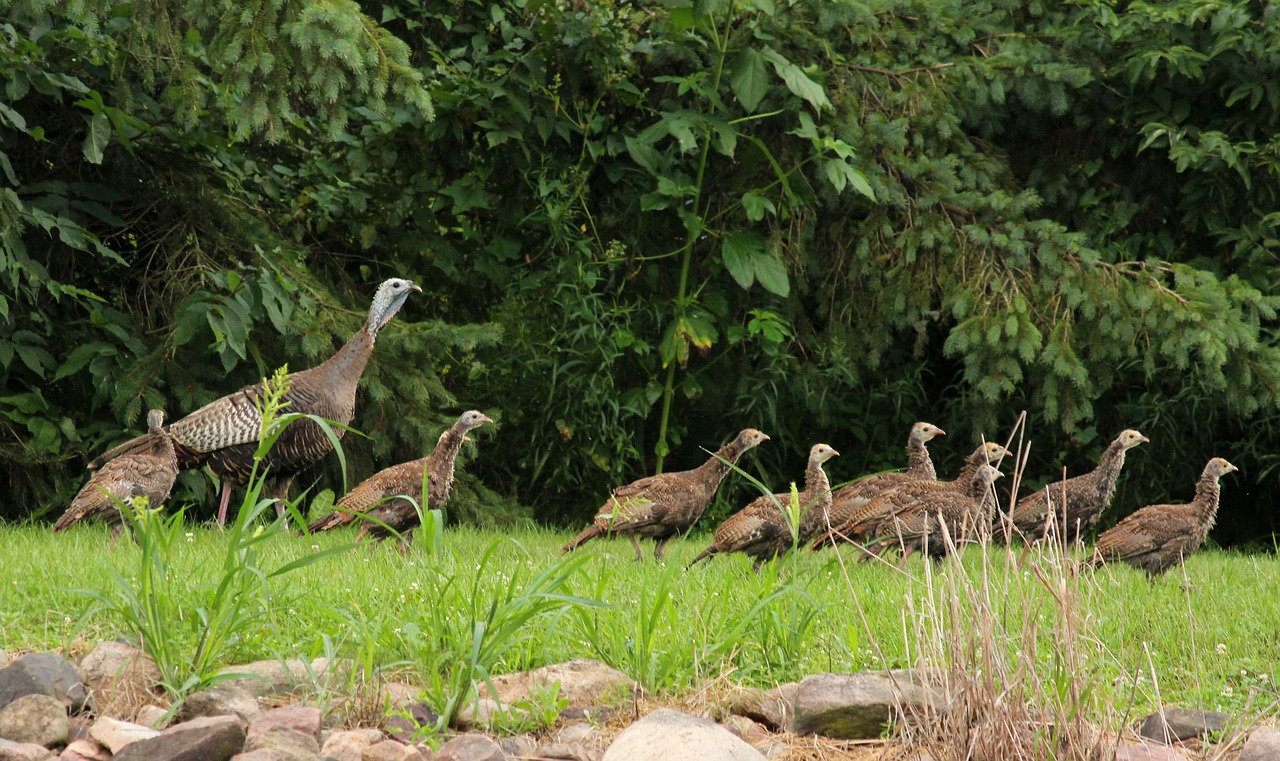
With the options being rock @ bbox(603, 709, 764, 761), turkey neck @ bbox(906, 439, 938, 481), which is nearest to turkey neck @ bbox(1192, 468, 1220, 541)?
turkey neck @ bbox(906, 439, 938, 481)

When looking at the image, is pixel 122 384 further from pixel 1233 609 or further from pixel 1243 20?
pixel 1243 20

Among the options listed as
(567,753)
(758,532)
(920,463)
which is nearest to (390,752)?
(567,753)

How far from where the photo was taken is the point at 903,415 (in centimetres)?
1077

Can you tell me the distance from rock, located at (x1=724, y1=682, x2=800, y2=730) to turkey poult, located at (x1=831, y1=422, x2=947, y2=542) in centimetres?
313

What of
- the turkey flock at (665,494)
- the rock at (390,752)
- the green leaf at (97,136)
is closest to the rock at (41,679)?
the rock at (390,752)

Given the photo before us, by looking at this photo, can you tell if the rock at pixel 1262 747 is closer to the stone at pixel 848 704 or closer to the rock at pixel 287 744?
the stone at pixel 848 704

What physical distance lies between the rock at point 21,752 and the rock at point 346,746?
2.45 ft

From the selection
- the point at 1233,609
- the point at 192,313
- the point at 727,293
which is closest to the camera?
the point at 1233,609

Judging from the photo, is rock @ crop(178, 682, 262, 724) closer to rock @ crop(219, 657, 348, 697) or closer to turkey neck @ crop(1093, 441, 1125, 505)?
rock @ crop(219, 657, 348, 697)

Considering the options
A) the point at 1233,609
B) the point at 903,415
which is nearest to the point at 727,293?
the point at 903,415

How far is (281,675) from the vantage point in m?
4.14

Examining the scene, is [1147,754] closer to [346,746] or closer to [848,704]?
[848,704]

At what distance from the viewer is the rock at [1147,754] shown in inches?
148

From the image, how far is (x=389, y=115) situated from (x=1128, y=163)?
19.3ft
